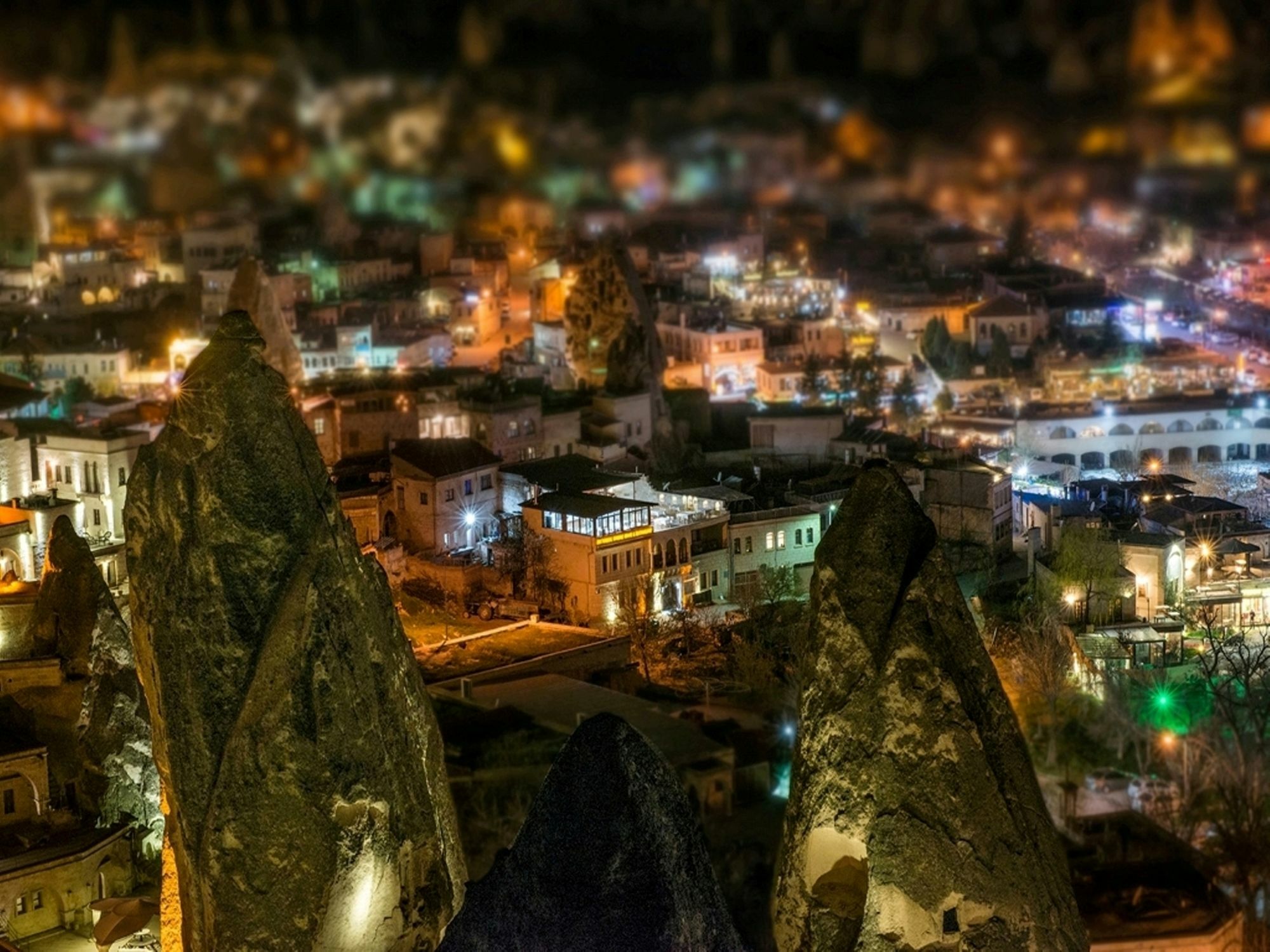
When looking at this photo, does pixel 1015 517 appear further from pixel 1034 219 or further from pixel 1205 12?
pixel 1034 219

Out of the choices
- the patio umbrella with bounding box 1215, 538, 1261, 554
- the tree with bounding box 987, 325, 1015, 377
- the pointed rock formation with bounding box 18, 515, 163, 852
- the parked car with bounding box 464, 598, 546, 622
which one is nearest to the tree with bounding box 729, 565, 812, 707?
the parked car with bounding box 464, 598, 546, 622

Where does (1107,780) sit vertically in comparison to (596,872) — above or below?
below

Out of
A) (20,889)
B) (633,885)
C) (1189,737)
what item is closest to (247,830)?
(633,885)

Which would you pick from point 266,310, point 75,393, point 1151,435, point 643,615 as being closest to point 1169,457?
point 1151,435

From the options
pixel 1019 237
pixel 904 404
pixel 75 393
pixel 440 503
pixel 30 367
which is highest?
pixel 1019 237

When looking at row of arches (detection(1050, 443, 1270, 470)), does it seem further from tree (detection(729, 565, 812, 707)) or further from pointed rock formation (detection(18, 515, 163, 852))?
pointed rock formation (detection(18, 515, 163, 852))

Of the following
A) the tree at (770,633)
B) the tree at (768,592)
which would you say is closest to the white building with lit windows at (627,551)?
the tree at (768,592)

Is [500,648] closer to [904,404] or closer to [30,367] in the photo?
[904,404]
